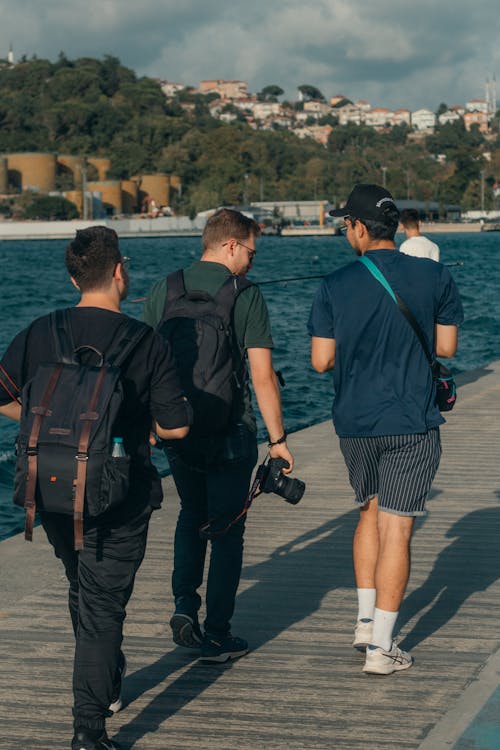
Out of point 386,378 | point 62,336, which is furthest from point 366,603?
point 62,336

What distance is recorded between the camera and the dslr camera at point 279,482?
5.11 meters

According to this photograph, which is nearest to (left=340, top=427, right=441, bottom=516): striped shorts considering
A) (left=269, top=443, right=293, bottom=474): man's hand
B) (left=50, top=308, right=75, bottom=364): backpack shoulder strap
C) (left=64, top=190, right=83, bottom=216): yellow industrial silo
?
(left=269, top=443, right=293, bottom=474): man's hand

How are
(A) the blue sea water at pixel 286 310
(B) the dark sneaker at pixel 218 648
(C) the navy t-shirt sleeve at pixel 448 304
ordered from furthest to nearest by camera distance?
(A) the blue sea water at pixel 286 310 < (B) the dark sneaker at pixel 218 648 < (C) the navy t-shirt sleeve at pixel 448 304

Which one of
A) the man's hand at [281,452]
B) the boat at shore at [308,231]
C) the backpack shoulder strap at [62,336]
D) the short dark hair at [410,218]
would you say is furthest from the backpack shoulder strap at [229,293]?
the boat at shore at [308,231]

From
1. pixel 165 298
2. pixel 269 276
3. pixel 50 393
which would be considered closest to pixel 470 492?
pixel 165 298

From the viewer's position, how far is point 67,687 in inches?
190

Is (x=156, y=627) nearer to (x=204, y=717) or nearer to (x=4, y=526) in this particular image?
(x=204, y=717)

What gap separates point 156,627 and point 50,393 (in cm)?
202

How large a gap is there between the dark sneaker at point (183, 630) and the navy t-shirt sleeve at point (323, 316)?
1.27 metres

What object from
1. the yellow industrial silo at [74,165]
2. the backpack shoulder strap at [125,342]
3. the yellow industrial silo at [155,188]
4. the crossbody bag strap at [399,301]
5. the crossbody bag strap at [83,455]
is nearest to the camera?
the crossbody bag strap at [83,455]

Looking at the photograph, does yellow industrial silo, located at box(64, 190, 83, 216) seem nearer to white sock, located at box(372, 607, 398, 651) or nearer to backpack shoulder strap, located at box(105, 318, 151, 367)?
white sock, located at box(372, 607, 398, 651)

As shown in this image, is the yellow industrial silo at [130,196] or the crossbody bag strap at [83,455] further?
the yellow industrial silo at [130,196]

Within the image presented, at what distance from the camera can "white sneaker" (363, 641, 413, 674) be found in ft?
16.0

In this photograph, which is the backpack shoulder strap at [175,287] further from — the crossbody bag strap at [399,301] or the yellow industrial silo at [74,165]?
the yellow industrial silo at [74,165]
